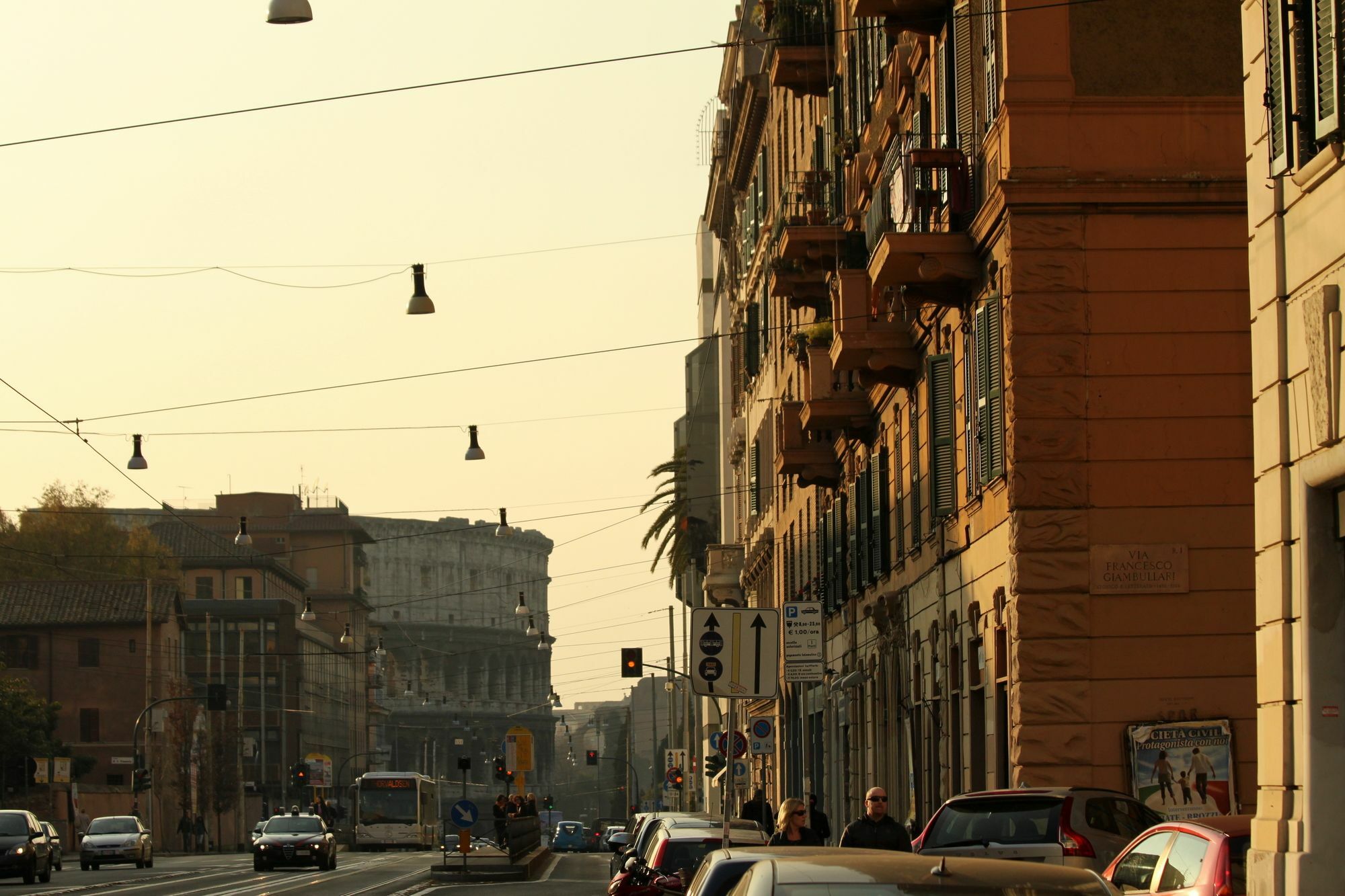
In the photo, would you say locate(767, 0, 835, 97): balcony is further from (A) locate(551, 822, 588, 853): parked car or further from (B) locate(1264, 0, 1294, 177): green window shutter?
(A) locate(551, 822, 588, 853): parked car

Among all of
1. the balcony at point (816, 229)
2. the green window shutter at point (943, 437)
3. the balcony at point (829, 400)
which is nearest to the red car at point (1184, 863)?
the green window shutter at point (943, 437)

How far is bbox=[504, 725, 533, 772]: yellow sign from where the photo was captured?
216ft

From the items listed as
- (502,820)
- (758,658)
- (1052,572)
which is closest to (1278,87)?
(758,658)

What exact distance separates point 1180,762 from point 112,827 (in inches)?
1698

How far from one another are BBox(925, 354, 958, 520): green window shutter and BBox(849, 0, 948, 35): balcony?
404cm

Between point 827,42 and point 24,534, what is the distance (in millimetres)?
81667

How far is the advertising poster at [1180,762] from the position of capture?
22.2m

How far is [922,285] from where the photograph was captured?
25750 mm

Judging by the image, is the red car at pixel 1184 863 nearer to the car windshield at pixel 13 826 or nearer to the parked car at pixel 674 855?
the parked car at pixel 674 855

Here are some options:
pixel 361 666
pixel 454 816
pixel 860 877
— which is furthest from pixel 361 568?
pixel 860 877

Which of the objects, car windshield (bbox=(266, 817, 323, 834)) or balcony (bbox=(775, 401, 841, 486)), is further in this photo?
car windshield (bbox=(266, 817, 323, 834))

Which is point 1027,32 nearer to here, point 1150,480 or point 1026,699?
point 1150,480

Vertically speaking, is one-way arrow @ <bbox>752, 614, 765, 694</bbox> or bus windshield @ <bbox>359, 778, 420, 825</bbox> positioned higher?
one-way arrow @ <bbox>752, 614, 765, 694</bbox>

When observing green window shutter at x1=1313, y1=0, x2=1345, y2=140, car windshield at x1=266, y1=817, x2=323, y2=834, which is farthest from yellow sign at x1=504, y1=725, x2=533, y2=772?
green window shutter at x1=1313, y1=0, x2=1345, y2=140
